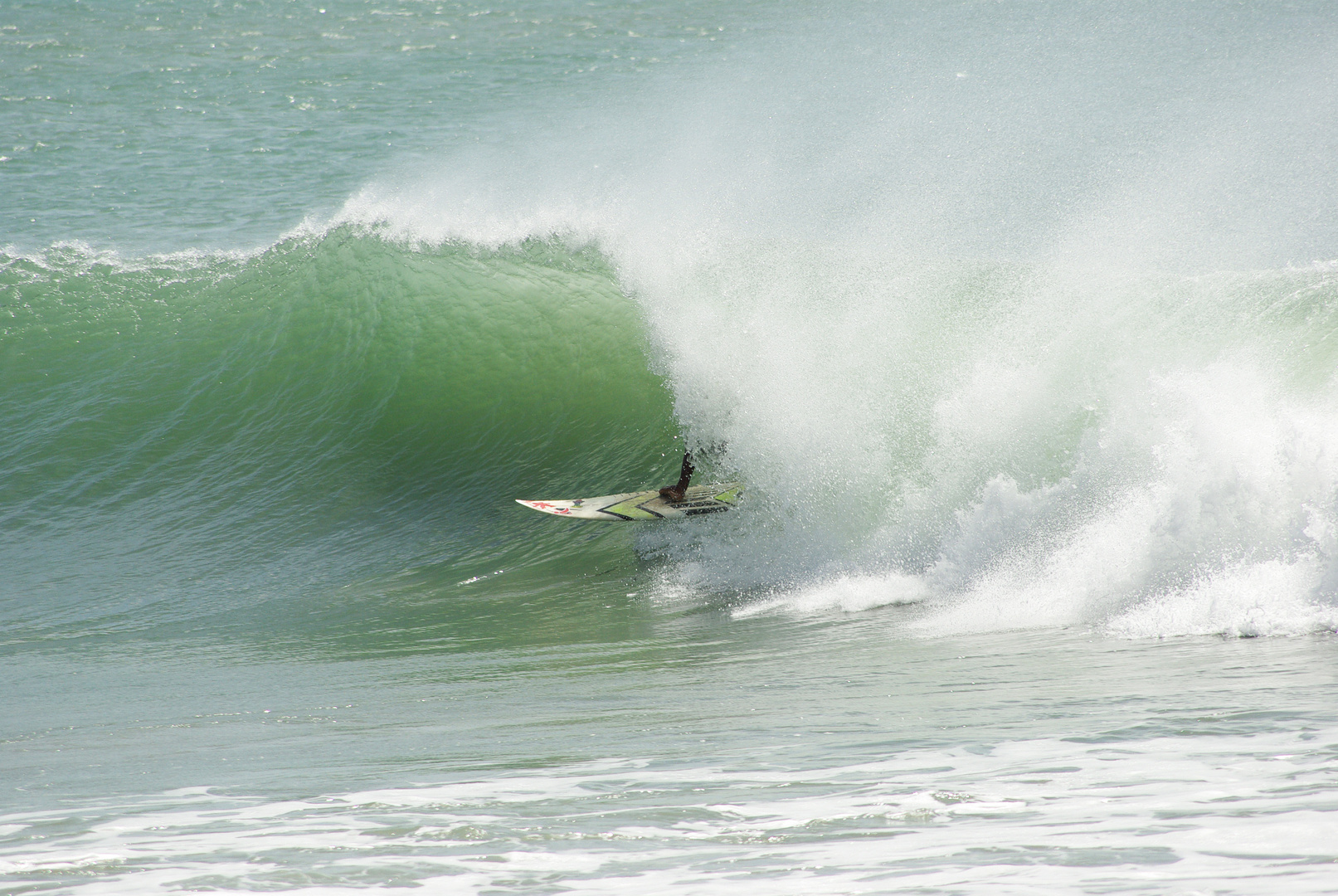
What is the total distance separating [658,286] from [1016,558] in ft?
12.4

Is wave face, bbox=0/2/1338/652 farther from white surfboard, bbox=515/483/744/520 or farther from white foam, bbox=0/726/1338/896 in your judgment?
white foam, bbox=0/726/1338/896

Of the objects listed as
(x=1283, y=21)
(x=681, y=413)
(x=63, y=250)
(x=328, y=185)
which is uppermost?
(x=1283, y=21)

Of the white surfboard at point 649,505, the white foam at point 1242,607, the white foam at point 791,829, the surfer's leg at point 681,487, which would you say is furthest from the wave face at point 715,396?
the white foam at point 791,829

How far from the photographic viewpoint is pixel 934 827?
8.75ft

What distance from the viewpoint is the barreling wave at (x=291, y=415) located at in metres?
7.25

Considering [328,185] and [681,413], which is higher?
[328,185]

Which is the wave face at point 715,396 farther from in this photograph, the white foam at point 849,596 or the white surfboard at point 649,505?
the white surfboard at point 649,505

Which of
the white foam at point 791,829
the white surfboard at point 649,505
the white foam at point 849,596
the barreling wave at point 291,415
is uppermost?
the barreling wave at point 291,415

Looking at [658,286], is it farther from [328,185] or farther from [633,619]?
[328,185]

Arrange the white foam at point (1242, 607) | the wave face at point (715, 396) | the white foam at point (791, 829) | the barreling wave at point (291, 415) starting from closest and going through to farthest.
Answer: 1. the white foam at point (791, 829)
2. the white foam at point (1242, 607)
3. the wave face at point (715, 396)
4. the barreling wave at point (291, 415)

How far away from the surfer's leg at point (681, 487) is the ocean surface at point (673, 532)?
0.25 m

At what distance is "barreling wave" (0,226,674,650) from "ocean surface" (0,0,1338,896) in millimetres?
47

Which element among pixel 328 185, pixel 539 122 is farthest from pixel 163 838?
pixel 539 122

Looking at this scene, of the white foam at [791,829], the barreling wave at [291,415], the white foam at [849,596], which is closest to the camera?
the white foam at [791,829]
